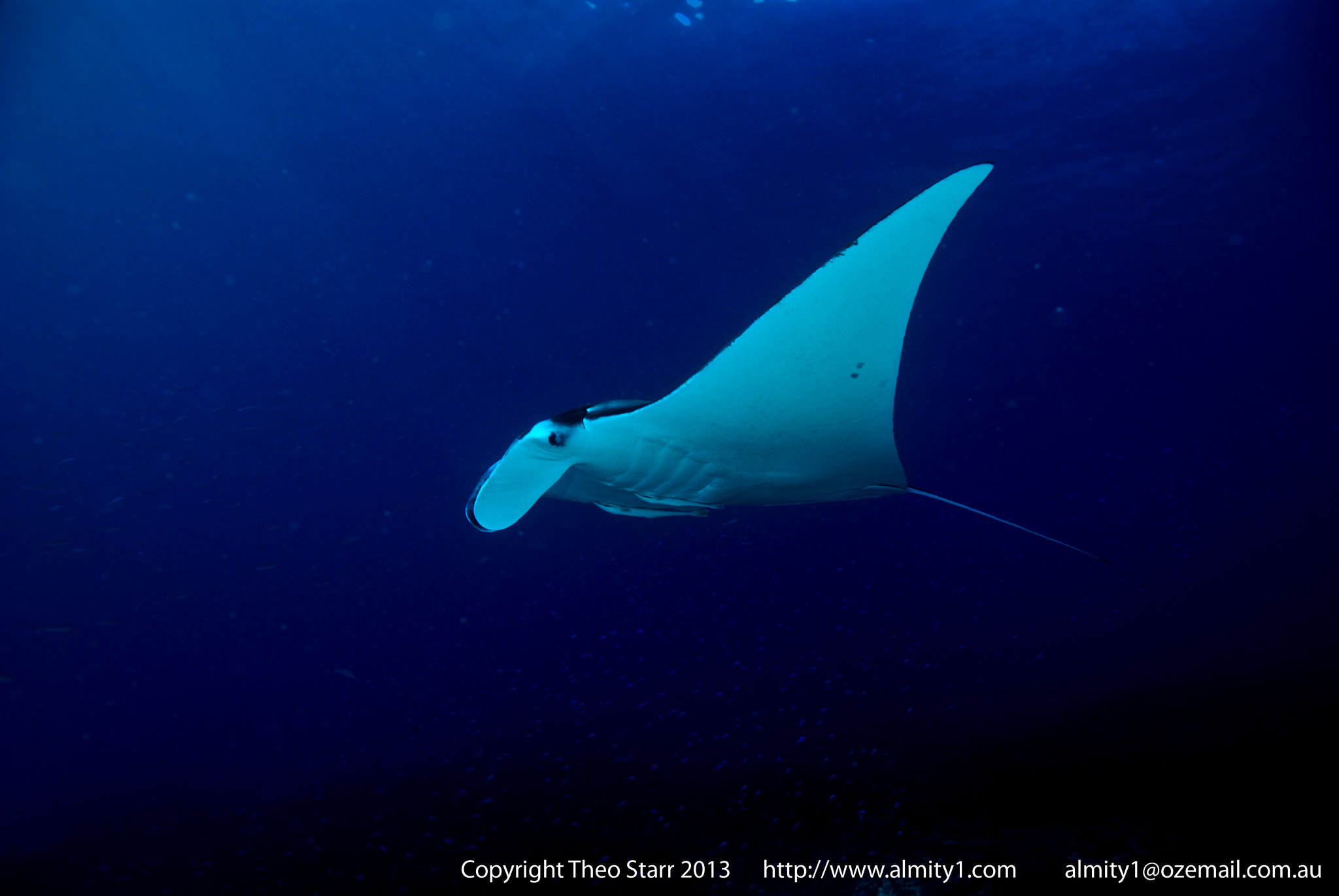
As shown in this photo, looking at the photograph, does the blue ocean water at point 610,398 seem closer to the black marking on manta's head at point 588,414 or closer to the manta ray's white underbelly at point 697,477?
the manta ray's white underbelly at point 697,477

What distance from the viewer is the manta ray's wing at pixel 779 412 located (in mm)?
1865

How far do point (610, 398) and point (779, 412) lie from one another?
1434 centimetres

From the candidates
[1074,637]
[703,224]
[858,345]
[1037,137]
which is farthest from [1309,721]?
[703,224]

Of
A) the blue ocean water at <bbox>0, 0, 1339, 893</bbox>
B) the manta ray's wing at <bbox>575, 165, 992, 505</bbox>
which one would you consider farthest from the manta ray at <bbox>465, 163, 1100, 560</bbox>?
the blue ocean water at <bbox>0, 0, 1339, 893</bbox>

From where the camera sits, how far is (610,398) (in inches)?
Result: 650

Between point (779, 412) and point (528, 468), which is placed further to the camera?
point (779, 412)

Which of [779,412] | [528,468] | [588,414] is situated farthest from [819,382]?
[528,468]

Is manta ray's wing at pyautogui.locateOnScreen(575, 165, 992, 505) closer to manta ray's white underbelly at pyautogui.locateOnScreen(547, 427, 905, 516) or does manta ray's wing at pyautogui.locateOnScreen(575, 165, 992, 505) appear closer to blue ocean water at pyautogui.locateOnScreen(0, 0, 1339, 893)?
manta ray's white underbelly at pyautogui.locateOnScreen(547, 427, 905, 516)

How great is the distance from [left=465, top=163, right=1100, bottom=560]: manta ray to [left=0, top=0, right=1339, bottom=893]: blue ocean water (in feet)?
12.7

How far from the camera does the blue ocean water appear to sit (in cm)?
678

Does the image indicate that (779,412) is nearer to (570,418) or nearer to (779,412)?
(779,412)

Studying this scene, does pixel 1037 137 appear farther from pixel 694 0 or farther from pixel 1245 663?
pixel 1245 663

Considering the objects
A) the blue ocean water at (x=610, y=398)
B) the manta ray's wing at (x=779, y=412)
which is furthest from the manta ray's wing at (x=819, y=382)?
the blue ocean water at (x=610, y=398)

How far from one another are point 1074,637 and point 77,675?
38228mm
